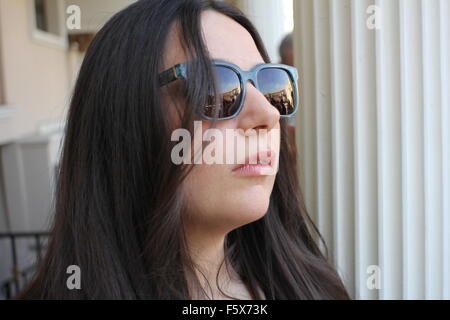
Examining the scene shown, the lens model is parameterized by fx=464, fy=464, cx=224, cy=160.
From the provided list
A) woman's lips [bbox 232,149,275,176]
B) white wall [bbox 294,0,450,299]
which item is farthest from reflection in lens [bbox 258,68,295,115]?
white wall [bbox 294,0,450,299]

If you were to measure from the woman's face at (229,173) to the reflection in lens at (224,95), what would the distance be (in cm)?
2

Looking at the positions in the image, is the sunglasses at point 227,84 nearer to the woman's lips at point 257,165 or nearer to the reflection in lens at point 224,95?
the reflection in lens at point 224,95

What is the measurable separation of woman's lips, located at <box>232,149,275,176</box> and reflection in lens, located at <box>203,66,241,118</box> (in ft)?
0.35

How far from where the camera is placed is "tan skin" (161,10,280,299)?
3.15 ft

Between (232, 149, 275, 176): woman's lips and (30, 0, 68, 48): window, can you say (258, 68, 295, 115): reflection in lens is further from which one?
(30, 0, 68, 48): window

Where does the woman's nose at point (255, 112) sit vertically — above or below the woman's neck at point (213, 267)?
above

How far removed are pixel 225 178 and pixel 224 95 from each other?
171 millimetres

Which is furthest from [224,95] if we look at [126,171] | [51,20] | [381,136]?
[51,20]

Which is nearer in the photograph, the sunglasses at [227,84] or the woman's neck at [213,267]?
the sunglasses at [227,84]

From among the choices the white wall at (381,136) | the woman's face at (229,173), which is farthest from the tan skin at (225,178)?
the white wall at (381,136)

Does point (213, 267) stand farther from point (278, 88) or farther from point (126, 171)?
point (278, 88)

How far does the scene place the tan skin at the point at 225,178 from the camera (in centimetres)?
96
